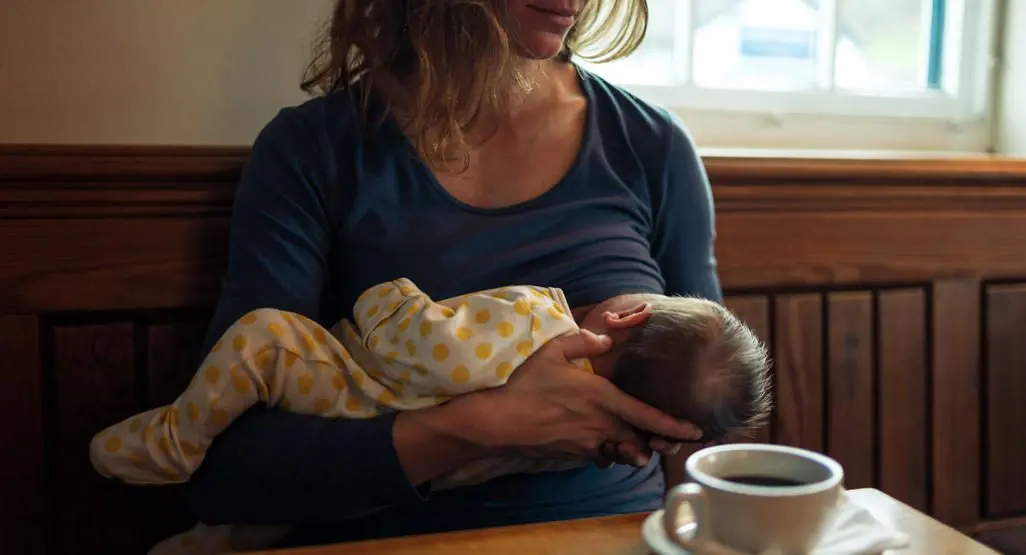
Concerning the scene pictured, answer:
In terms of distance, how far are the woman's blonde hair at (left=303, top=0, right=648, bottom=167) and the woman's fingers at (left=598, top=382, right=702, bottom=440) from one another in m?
0.36

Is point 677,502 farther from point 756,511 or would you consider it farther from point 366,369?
point 366,369

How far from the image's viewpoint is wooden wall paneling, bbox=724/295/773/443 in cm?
131

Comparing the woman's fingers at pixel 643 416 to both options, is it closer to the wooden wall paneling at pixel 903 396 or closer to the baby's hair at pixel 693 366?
the baby's hair at pixel 693 366

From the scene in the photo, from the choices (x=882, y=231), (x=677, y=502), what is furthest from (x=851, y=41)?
(x=677, y=502)

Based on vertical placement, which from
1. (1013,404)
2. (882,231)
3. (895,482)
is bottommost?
(895,482)

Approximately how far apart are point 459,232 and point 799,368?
0.68 m

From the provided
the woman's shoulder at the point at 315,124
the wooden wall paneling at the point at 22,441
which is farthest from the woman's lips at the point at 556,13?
the wooden wall paneling at the point at 22,441

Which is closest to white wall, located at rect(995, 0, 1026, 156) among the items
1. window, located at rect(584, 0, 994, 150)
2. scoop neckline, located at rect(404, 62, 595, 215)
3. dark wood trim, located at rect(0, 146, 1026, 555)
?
window, located at rect(584, 0, 994, 150)

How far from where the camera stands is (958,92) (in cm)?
174

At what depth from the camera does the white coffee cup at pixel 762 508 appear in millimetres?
565

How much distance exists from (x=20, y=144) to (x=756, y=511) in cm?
92

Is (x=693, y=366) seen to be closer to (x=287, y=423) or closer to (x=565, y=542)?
(x=565, y=542)

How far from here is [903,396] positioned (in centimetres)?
142

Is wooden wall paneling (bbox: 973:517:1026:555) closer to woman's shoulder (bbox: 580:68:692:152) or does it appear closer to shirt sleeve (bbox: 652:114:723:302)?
shirt sleeve (bbox: 652:114:723:302)
